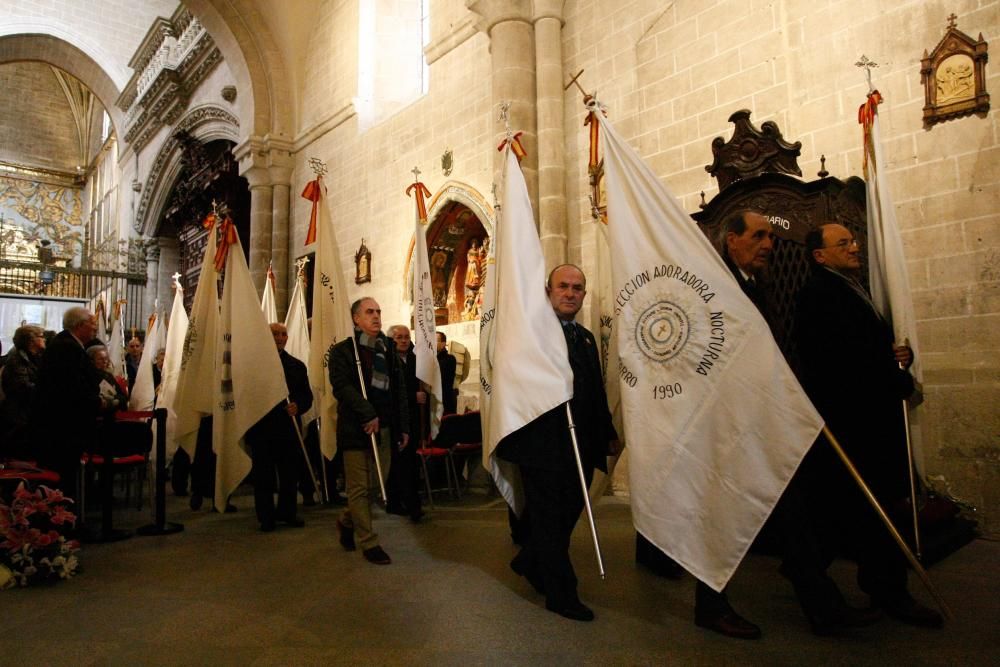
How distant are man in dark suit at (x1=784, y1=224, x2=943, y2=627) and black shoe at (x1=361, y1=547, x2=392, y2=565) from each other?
81.4 inches

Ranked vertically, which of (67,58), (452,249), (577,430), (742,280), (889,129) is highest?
(67,58)

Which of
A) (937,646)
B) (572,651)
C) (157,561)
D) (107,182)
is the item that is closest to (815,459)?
(937,646)

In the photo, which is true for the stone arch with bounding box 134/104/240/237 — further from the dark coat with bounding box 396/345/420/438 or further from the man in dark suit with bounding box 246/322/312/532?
the man in dark suit with bounding box 246/322/312/532

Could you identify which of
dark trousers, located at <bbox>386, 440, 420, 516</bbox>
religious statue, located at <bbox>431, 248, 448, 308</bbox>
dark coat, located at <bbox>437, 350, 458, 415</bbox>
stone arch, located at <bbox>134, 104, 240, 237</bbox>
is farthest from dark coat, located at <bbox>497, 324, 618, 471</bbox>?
stone arch, located at <bbox>134, 104, 240, 237</bbox>

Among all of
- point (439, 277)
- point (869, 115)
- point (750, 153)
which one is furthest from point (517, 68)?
point (869, 115)

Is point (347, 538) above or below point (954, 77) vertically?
below

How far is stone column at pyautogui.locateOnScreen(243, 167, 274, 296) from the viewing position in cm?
1152

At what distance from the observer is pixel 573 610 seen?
2578 mm

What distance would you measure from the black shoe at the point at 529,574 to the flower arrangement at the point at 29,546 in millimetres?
2326

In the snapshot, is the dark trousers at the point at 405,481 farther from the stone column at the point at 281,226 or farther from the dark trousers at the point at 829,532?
the stone column at the point at 281,226

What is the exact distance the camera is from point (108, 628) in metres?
2.63

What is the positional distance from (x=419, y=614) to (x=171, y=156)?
→ 16672 millimetres

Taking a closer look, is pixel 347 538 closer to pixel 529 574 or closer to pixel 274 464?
pixel 274 464

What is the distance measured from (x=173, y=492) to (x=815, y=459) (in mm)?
6618
